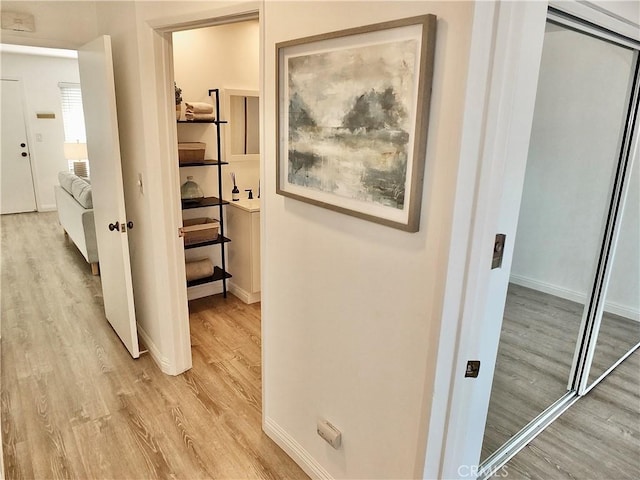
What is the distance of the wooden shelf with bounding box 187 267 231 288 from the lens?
11.2 feet

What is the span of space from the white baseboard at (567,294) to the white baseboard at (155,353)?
7.08ft

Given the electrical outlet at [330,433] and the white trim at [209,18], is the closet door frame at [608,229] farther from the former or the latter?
the electrical outlet at [330,433]

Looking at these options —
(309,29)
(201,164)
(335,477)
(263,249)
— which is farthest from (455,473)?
(201,164)

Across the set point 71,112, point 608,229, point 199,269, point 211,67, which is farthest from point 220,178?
point 71,112

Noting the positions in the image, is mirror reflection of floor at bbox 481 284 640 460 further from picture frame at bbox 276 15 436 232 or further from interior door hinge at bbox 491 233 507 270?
picture frame at bbox 276 15 436 232

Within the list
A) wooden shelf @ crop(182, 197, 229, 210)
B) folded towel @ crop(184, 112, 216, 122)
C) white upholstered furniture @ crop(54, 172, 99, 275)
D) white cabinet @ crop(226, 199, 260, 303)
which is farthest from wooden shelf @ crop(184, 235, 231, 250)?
white upholstered furniture @ crop(54, 172, 99, 275)

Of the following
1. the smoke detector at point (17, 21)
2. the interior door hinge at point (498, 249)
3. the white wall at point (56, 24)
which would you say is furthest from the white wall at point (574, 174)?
the smoke detector at point (17, 21)

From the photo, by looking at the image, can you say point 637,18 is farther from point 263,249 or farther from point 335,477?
point 335,477

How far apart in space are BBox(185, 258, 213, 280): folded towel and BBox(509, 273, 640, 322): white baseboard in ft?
7.45

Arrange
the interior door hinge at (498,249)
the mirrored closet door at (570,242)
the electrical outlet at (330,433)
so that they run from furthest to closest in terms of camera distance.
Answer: the mirrored closet door at (570,242) < the electrical outlet at (330,433) < the interior door hinge at (498,249)

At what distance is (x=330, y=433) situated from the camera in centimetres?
170

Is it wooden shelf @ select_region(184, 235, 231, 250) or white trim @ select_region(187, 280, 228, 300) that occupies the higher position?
wooden shelf @ select_region(184, 235, 231, 250)

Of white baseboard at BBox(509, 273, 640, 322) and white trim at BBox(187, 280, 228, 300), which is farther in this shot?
white trim at BBox(187, 280, 228, 300)

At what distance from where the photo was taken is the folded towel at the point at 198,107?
314 cm
